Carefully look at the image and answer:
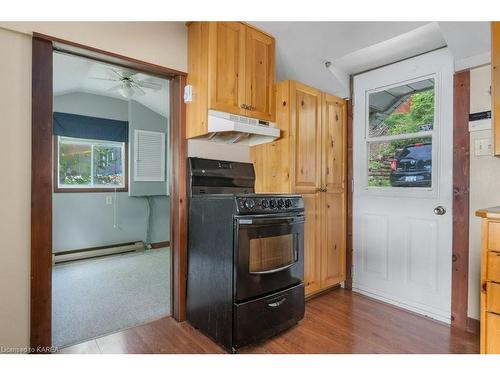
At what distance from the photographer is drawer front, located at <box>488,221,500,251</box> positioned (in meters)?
1.37

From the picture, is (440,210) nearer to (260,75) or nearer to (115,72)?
(260,75)

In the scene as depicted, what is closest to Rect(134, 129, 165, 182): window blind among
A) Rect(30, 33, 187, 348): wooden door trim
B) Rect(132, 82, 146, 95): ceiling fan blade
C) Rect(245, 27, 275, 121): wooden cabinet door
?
Rect(132, 82, 146, 95): ceiling fan blade

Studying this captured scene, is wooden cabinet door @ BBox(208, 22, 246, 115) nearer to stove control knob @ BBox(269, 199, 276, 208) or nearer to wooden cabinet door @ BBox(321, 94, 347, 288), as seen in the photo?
stove control knob @ BBox(269, 199, 276, 208)

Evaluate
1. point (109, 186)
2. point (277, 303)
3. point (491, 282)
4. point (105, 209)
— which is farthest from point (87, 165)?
point (491, 282)

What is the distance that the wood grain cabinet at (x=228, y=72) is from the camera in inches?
77.4

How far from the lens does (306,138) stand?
2402 mm

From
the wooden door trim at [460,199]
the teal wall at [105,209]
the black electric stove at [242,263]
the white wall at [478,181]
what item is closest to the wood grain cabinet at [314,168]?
the black electric stove at [242,263]

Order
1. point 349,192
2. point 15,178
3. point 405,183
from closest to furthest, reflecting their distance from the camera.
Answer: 1. point 15,178
2. point 405,183
3. point 349,192

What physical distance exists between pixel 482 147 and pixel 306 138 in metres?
1.26

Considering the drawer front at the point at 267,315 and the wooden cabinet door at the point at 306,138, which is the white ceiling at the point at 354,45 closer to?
the wooden cabinet door at the point at 306,138

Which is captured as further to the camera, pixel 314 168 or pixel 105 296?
pixel 105 296

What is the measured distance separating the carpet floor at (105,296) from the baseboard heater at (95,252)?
10cm

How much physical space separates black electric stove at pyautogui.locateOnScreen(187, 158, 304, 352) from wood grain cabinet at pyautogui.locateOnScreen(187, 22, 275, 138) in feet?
1.57
